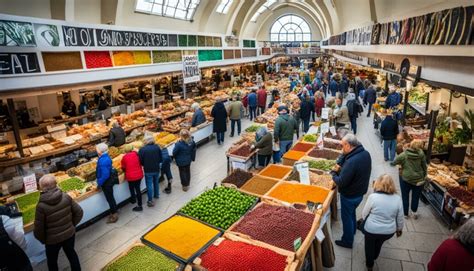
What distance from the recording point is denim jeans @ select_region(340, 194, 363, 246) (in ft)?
14.8

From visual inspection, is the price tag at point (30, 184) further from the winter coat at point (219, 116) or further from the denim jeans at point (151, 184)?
the winter coat at point (219, 116)

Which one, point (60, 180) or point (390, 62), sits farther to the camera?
point (390, 62)

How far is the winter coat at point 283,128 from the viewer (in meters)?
7.75

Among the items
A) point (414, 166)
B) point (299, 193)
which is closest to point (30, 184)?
point (299, 193)

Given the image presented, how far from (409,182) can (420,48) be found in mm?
2569

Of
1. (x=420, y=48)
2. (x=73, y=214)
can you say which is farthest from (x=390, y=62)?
(x=73, y=214)

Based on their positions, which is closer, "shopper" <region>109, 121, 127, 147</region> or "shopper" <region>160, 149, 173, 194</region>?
"shopper" <region>160, 149, 173, 194</region>

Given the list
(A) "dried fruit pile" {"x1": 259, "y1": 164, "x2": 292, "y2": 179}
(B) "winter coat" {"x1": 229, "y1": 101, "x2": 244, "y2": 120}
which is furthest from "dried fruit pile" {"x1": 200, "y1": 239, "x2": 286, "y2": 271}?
(B) "winter coat" {"x1": 229, "y1": 101, "x2": 244, "y2": 120}

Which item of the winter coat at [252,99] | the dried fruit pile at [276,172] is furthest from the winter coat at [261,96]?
the dried fruit pile at [276,172]

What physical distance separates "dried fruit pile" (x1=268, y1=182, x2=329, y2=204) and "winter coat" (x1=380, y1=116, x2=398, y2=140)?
4.30 metres

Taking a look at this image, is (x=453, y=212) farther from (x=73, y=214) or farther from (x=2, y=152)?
(x=2, y=152)

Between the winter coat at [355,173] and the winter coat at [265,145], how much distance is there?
3077 millimetres

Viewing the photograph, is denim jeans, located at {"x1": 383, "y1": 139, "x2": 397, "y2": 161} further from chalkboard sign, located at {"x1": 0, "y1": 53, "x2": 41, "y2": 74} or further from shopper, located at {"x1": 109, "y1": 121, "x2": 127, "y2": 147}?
chalkboard sign, located at {"x1": 0, "y1": 53, "x2": 41, "y2": 74}

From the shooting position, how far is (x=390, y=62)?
8.98 meters
